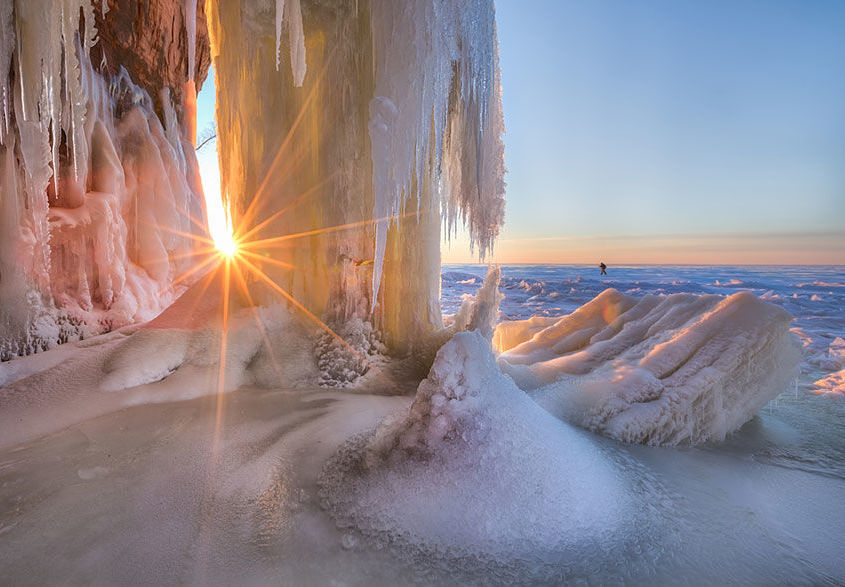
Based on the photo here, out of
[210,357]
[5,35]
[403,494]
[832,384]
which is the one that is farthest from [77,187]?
[832,384]

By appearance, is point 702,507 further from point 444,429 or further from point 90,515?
point 90,515

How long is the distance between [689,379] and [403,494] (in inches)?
104

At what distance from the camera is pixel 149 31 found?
8.52 m

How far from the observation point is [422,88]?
3.55 meters

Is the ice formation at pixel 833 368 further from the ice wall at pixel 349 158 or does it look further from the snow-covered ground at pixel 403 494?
the ice wall at pixel 349 158

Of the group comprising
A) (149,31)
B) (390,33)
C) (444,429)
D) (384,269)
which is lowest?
(444,429)

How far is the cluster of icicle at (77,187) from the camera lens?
340cm

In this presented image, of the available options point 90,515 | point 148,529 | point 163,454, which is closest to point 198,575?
point 148,529

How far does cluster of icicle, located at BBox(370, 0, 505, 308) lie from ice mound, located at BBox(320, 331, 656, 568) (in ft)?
6.32

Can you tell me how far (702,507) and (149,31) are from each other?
41.7 ft

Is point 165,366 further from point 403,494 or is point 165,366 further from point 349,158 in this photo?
point 403,494

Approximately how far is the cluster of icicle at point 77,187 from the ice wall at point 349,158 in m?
1.55

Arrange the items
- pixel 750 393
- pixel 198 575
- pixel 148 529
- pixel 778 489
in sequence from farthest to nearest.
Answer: pixel 750 393 < pixel 778 489 < pixel 148 529 < pixel 198 575

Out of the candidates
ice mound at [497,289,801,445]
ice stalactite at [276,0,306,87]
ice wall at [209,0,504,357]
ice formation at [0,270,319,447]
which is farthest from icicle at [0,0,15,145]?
ice mound at [497,289,801,445]
